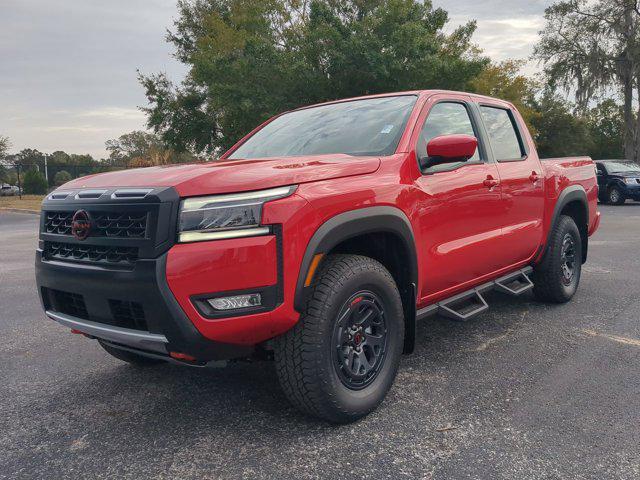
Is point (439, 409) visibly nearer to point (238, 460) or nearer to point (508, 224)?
point (238, 460)

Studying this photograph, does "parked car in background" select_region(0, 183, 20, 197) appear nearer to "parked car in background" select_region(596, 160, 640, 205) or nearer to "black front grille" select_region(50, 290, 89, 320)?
"parked car in background" select_region(596, 160, 640, 205)

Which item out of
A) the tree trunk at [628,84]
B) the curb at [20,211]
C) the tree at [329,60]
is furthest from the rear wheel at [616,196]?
the curb at [20,211]

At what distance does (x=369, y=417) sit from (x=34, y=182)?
125ft

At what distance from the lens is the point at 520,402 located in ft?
10.0

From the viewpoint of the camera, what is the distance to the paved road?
2.46 m

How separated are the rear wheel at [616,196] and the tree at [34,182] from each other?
33.2m

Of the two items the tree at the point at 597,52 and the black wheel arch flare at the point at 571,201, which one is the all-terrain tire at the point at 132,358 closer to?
the black wheel arch flare at the point at 571,201

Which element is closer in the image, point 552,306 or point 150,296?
point 150,296

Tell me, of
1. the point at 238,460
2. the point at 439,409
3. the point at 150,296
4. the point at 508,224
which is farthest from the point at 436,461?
the point at 508,224

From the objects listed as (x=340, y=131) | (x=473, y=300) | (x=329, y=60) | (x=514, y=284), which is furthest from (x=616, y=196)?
(x=340, y=131)

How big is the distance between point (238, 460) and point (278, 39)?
26.8 m

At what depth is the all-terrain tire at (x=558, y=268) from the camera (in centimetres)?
493

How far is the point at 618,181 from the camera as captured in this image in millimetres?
18594

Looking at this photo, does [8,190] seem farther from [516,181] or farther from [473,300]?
[516,181]
